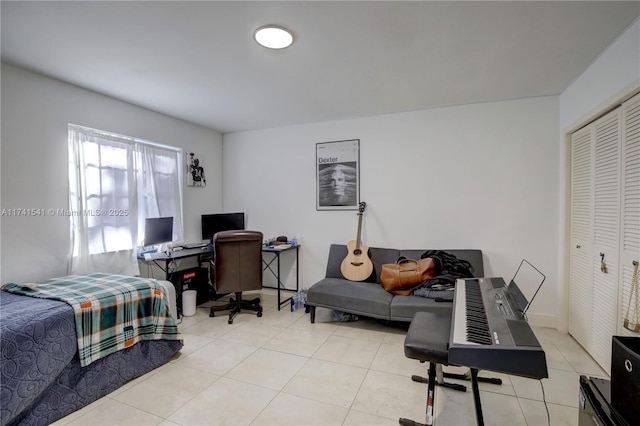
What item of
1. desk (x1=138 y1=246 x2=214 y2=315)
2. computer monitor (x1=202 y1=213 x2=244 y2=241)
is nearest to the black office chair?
desk (x1=138 y1=246 x2=214 y2=315)

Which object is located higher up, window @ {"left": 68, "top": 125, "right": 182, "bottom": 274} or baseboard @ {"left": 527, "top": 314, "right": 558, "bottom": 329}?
window @ {"left": 68, "top": 125, "right": 182, "bottom": 274}

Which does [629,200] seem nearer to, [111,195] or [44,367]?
[44,367]

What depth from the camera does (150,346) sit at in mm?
2338

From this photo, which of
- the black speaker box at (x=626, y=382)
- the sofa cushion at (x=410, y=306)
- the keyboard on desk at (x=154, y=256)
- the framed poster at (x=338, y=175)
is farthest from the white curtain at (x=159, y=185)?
the black speaker box at (x=626, y=382)

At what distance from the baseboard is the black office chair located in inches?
120

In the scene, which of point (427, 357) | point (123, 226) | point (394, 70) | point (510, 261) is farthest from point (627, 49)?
point (123, 226)

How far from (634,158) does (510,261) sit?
1.58 m

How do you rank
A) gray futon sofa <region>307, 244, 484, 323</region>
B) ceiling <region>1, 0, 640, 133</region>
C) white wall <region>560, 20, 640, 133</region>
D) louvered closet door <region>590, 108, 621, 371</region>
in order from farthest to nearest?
gray futon sofa <region>307, 244, 484, 323</region> → louvered closet door <region>590, 108, 621, 371</region> → white wall <region>560, 20, 640, 133</region> → ceiling <region>1, 0, 640, 133</region>

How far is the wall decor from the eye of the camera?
4211 mm

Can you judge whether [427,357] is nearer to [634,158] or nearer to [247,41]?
[634,158]

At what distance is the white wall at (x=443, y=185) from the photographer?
3.13 meters

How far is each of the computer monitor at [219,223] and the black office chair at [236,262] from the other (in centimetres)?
91

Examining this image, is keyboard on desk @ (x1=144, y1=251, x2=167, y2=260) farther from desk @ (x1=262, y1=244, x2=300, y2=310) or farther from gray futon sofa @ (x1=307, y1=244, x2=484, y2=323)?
gray futon sofa @ (x1=307, y1=244, x2=484, y2=323)

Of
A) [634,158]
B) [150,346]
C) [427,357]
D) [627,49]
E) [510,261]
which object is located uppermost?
[627,49]
